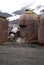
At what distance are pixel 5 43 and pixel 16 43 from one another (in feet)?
2.80

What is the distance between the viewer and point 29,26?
20.0 metres

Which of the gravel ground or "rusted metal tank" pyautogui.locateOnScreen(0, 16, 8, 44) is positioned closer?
the gravel ground

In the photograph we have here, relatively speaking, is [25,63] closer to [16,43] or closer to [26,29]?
[16,43]

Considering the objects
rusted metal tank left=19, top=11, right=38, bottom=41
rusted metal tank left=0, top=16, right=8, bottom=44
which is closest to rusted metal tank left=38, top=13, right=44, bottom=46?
rusted metal tank left=19, top=11, right=38, bottom=41

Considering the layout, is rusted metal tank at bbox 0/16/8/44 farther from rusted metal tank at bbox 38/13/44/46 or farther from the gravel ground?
the gravel ground

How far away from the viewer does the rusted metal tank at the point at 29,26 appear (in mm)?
19797

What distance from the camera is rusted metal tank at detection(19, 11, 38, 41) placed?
19.8 metres

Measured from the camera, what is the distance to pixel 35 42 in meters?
18.7

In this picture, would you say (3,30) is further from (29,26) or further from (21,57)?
(21,57)

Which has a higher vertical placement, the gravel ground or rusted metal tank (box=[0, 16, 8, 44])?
rusted metal tank (box=[0, 16, 8, 44])

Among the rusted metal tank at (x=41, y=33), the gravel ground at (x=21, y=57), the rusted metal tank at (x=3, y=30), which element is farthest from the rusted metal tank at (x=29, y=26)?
the gravel ground at (x=21, y=57)

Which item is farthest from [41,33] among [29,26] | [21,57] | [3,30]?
[21,57]

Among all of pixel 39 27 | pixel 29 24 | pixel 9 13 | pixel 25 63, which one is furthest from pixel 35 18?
pixel 9 13

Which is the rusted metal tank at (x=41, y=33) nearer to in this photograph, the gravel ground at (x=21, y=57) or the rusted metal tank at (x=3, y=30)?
the rusted metal tank at (x=3, y=30)
